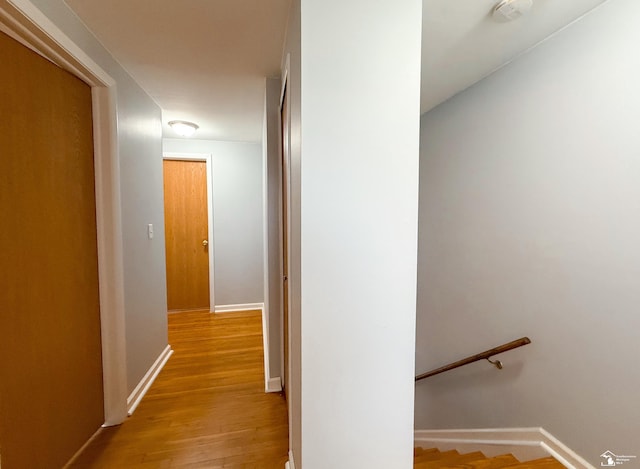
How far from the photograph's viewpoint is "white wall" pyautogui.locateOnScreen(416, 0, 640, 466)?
4.00 feet

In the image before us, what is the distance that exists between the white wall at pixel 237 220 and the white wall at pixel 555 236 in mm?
2593

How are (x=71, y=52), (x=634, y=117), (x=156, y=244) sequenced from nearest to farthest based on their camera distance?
(x=634, y=117) → (x=71, y=52) → (x=156, y=244)

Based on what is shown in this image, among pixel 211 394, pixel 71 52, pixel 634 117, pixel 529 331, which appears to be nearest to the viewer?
pixel 634 117

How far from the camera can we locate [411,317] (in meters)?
1.06

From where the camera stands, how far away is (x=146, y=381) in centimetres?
212

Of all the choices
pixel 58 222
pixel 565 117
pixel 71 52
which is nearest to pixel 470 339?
pixel 565 117

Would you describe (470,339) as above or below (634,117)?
below

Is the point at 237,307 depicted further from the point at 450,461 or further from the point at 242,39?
the point at 242,39

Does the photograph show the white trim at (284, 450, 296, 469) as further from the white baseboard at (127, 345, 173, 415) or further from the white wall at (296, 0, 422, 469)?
the white baseboard at (127, 345, 173, 415)

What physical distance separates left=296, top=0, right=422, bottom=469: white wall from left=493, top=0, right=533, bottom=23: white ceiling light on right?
58 cm

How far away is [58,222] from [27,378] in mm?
708

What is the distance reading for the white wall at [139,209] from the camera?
1760 millimetres

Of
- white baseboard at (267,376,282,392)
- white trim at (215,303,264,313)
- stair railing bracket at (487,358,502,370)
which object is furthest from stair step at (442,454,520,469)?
white trim at (215,303,264,313)

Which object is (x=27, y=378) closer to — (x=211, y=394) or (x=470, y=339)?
(x=211, y=394)
